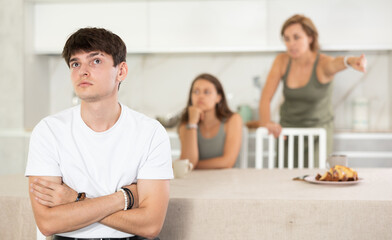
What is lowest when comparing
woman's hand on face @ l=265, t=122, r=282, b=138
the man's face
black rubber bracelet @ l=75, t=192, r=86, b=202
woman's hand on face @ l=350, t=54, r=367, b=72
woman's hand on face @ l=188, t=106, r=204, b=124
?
black rubber bracelet @ l=75, t=192, r=86, b=202

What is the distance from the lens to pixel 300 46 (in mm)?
2723

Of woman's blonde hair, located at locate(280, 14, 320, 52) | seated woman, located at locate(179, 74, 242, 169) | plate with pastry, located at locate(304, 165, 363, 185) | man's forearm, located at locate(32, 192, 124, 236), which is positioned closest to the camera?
man's forearm, located at locate(32, 192, 124, 236)

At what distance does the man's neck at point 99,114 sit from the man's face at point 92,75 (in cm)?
2

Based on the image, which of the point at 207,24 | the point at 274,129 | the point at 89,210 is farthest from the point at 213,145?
the point at 207,24

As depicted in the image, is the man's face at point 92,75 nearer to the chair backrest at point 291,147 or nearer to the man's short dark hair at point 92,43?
the man's short dark hair at point 92,43

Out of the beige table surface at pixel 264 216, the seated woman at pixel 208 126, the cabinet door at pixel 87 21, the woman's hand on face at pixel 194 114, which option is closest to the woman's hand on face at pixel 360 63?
the seated woman at pixel 208 126

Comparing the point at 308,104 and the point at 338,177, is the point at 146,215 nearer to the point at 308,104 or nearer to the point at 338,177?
the point at 338,177

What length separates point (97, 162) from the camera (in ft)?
3.64

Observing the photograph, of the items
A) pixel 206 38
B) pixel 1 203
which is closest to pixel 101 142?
pixel 1 203

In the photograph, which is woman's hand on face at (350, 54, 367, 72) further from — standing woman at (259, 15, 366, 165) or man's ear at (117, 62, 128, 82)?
man's ear at (117, 62, 128, 82)

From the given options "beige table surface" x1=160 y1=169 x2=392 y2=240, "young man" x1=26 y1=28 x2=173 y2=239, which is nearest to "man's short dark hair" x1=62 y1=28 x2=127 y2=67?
"young man" x1=26 y1=28 x2=173 y2=239

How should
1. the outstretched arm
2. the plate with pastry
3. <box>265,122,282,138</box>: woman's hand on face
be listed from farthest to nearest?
the outstretched arm → <box>265,122,282,138</box>: woman's hand on face → the plate with pastry

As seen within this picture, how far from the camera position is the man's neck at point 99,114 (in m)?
1.13

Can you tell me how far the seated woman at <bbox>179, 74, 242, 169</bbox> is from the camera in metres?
2.15
